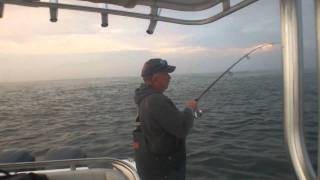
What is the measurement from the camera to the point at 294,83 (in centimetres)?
154

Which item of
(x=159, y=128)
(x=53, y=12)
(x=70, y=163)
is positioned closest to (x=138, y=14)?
(x=53, y=12)

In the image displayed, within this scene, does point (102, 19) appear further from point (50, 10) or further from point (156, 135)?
point (156, 135)

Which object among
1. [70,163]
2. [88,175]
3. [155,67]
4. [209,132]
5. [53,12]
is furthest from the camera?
[209,132]

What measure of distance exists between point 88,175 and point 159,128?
58 centimetres

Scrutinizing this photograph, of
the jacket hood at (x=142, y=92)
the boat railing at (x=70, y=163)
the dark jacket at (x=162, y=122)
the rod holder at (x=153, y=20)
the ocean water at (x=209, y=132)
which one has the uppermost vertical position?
the rod holder at (x=153, y=20)

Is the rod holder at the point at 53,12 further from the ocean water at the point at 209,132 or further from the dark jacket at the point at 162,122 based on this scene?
the ocean water at the point at 209,132

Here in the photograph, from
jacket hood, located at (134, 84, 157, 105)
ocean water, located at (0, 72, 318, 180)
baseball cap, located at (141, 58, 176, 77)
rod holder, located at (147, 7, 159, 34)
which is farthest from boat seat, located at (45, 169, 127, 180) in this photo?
ocean water, located at (0, 72, 318, 180)

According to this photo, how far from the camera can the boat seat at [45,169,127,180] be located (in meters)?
2.39

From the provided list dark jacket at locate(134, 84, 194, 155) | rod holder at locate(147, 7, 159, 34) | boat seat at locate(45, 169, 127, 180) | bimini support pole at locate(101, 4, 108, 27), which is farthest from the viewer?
dark jacket at locate(134, 84, 194, 155)

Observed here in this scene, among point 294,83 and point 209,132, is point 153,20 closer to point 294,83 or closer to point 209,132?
point 294,83

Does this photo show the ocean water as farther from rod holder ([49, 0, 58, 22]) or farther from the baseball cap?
rod holder ([49, 0, 58, 22])

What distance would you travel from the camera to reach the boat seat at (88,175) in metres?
2.39

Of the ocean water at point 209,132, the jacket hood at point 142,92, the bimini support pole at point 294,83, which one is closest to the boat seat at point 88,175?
the jacket hood at point 142,92

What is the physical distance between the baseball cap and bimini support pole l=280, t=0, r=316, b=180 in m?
1.31
